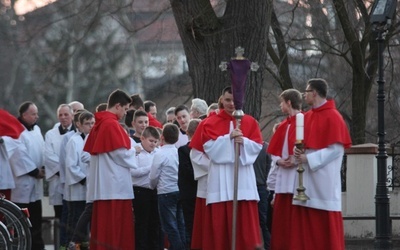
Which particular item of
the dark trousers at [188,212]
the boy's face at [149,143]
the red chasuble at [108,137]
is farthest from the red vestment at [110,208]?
the dark trousers at [188,212]

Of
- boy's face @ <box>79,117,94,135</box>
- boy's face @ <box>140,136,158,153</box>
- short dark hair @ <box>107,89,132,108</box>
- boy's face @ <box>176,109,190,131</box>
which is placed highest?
short dark hair @ <box>107,89,132,108</box>

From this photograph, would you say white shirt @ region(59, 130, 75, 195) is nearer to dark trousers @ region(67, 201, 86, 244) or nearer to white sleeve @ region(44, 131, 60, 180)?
white sleeve @ region(44, 131, 60, 180)

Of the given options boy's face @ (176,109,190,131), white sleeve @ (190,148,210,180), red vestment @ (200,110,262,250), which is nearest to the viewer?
red vestment @ (200,110,262,250)

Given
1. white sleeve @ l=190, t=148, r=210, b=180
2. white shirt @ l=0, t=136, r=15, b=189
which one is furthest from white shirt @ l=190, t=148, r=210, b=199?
white shirt @ l=0, t=136, r=15, b=189

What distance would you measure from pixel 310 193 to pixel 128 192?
250 centimetres

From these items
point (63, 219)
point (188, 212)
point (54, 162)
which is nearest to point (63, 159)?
point (54, 162)

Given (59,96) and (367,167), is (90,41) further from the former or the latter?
(367,167)

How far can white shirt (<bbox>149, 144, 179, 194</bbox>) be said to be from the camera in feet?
55.7

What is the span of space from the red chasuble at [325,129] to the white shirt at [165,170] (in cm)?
233

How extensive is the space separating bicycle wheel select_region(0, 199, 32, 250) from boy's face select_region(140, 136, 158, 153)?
2.30 metres

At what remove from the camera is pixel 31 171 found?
1766 centimetres

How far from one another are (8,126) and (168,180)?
209cm

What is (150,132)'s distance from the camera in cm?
1702

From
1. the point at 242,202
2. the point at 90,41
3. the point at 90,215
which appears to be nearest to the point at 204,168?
the point at 242,202
